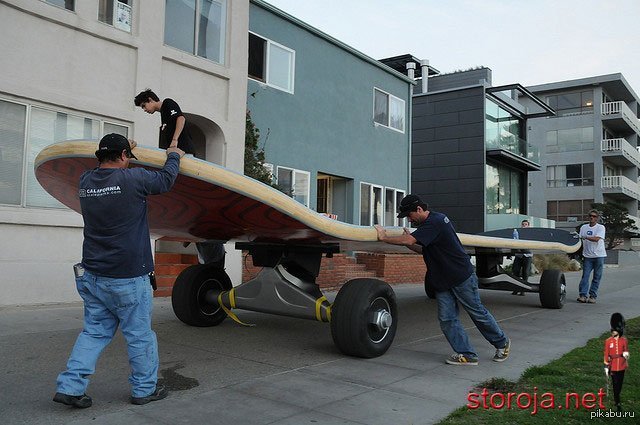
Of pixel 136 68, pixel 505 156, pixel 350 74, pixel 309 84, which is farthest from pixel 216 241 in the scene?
pixel 505 156

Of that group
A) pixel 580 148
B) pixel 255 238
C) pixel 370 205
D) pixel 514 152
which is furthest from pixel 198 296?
pixel 580 148

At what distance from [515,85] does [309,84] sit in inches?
523

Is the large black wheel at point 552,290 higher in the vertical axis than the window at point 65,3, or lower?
lower

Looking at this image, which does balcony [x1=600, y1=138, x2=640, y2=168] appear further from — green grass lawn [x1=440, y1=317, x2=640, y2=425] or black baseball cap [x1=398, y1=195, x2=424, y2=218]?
black baseball cap [x1=398, y1=195, x2=424, y2=218]

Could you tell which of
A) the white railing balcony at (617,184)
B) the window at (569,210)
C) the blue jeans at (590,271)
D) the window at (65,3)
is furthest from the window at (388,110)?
the white railing balcony at (617,184)

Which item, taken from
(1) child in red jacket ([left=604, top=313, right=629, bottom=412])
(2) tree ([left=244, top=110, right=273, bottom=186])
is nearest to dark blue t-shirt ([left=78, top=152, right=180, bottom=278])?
(1) child in red jacket ([left=604, top=313, right=629, bottom=412])

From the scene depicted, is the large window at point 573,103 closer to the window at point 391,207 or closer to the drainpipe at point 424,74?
the drainpipe at point 424,74

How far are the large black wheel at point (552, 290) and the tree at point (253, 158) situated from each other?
20.1 feet

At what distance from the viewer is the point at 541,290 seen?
10.0 meters

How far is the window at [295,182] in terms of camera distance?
1493 cm

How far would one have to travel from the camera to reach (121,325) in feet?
12.6

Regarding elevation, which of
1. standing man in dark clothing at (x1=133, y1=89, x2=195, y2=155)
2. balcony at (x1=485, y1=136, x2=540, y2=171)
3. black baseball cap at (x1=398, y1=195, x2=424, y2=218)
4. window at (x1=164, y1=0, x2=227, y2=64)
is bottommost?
black baseball cap at (x1=398, y1=195, x2=424, y2=218)

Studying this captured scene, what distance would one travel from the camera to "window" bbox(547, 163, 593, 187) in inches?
1874

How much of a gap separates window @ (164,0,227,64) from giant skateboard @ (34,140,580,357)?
17.3 feet
